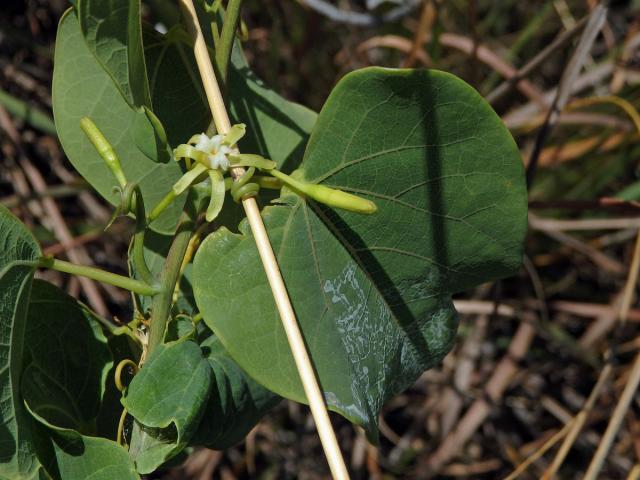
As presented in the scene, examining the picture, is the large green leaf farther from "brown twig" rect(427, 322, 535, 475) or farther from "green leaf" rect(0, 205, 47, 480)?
"brown twig" rect(427, 322, 535, 475)

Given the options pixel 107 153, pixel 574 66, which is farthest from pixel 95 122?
pixel 574 66

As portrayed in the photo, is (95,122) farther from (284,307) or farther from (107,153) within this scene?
(284,307)

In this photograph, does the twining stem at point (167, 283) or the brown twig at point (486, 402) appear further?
the brown twig at point (486, 402)

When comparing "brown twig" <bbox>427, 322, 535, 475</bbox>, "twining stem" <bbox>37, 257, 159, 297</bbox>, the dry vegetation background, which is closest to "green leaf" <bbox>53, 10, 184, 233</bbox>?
"twining stem" <bbox>37, 257, 159, 297</bbox>

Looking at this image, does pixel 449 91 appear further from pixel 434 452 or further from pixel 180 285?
pixel 434 452

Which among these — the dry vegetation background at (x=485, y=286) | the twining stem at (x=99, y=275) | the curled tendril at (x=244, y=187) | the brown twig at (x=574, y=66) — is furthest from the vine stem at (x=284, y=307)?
the dry vegetation background at (x=485, y=286)

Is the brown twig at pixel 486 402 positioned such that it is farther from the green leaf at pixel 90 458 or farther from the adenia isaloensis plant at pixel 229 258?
the green leaf at pixel 90 458
